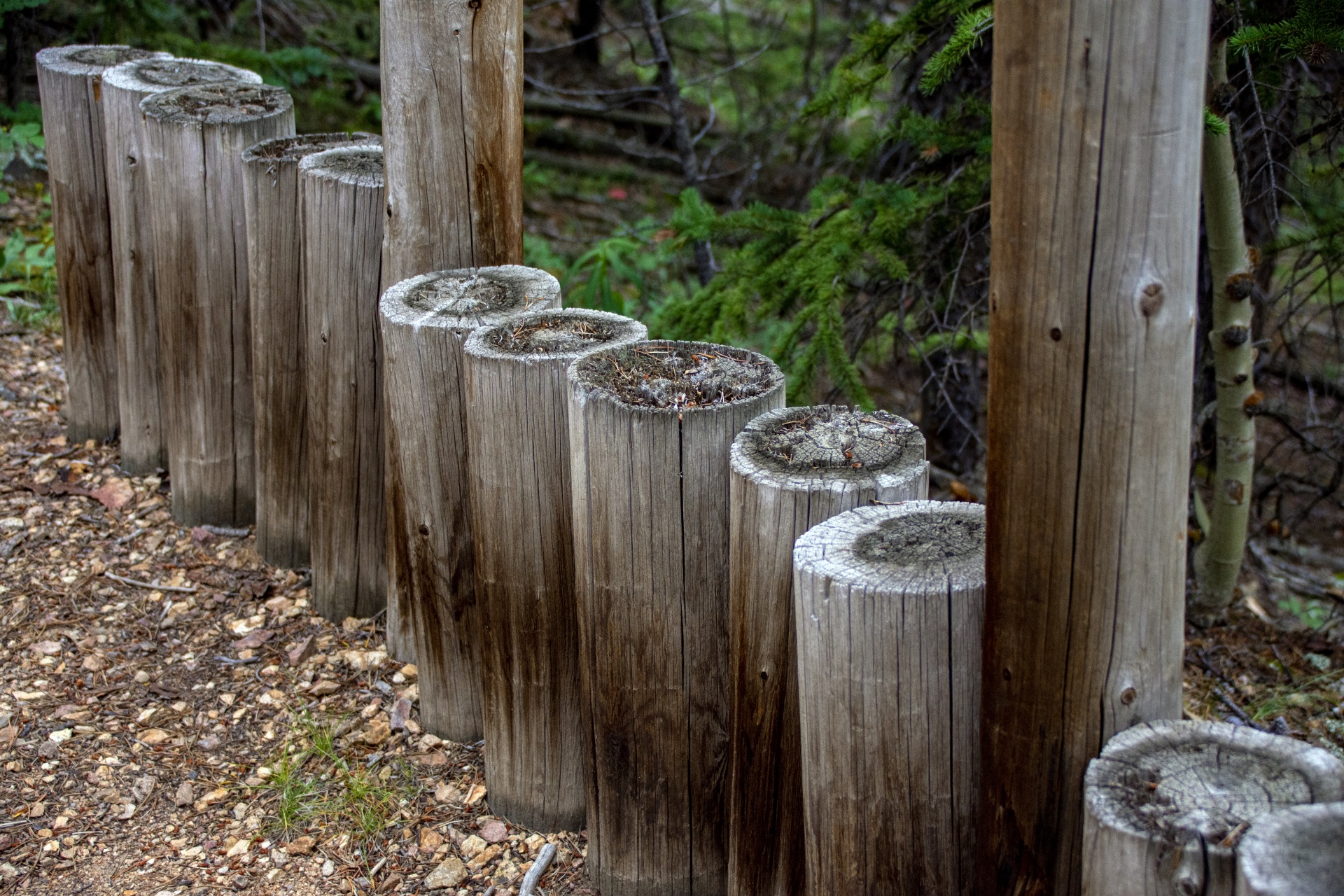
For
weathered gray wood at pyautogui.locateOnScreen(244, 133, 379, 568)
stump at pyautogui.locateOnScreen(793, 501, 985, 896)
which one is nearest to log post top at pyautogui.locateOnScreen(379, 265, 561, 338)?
weathered gray wood at pyautogui.locateOnScreen(244, 133, 379, 568)

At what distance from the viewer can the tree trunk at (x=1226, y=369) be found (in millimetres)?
3658

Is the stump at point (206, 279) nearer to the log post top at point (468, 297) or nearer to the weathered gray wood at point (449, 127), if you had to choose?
the weathered gray wood at point (449, 127)

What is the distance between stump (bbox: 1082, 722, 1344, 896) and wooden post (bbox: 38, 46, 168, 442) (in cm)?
413

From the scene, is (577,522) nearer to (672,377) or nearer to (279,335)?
(672,377)

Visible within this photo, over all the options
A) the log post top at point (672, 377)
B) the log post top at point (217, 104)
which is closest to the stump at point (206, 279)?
the log post top at point (217, 104)

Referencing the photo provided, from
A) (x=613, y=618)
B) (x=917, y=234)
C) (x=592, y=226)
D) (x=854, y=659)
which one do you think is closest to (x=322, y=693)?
(x=613, y=618)

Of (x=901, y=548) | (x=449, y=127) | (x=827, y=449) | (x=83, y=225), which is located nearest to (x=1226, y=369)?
(x=827, y=449)

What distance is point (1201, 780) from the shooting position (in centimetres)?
174

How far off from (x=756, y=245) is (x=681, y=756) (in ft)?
7.81

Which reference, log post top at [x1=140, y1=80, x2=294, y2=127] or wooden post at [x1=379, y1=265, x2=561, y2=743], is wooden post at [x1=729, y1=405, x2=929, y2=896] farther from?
log post top at [x1=140, y1=80, x2=294, y2=127]

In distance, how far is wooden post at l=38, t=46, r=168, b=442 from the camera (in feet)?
14.1

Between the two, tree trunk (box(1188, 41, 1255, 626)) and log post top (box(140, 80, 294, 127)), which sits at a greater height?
log post top (box(140, 80, 294, 127))

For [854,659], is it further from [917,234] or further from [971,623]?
[917,234]

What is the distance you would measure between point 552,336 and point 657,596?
76cm
